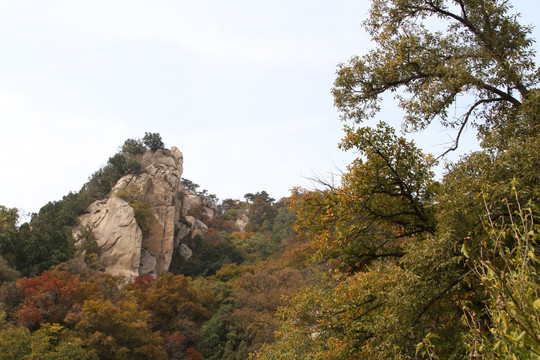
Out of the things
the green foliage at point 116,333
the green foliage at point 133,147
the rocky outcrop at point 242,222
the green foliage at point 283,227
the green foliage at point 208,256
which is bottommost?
the green foliage at point 116,333

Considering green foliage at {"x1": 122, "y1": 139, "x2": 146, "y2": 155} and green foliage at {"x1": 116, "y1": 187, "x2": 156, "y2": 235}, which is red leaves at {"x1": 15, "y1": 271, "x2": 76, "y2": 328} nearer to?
green foliage at {"x1": 116, "y1": 187, "x2": 156, "y2": 235}

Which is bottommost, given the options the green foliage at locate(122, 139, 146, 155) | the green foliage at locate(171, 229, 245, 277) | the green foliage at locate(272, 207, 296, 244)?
the green foliage at locate(171, 229, 245, 277)

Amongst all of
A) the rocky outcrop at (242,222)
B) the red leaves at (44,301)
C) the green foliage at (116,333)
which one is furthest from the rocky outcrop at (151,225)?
the rocky outcrop at (242,222)

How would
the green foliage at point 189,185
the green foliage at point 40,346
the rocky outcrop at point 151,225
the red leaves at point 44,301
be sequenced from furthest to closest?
the green foliage at point 189,185
the rocky outcrop at point 151,225
the red leaves at point 44,301
the green foliage at point 40,346

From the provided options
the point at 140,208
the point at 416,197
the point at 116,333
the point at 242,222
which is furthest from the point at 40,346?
the point at 242,222

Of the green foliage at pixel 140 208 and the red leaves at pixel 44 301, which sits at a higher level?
the green foliage at pixel 140 208

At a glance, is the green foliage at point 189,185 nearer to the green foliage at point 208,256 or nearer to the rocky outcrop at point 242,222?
the rocky outcrop at point 242,222

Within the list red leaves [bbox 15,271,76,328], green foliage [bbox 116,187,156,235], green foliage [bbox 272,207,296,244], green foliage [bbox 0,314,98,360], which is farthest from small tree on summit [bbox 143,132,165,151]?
green foliage [bbox 0,314,98,360]

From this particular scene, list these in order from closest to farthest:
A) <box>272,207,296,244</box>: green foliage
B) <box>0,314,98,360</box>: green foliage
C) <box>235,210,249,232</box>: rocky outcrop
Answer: <box>0,314,98,360</box>: green foliage < <box>272,207,296,244</box>: green foliage < <box>235,210,249,232</box>: rocky outcrop

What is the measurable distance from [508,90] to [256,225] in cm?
5175

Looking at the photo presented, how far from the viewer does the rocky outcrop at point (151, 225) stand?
102ft

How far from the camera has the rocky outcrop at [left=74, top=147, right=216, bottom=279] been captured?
31.2 m

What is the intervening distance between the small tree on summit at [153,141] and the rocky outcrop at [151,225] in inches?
35.4

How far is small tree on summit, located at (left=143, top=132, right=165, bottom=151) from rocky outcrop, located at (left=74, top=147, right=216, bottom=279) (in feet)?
2.95
